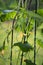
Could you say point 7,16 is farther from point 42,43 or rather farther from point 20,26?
point 42,43

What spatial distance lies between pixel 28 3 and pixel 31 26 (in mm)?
87

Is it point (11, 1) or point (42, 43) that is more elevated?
point (11, 1)

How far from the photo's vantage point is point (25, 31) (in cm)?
63

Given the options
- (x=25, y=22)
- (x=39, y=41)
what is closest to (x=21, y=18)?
(x=25, y=22)

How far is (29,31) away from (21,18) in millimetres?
55

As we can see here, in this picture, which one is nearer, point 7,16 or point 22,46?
point 22,46

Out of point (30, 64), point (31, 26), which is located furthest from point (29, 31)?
point (30, 64)

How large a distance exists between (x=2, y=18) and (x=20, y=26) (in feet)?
0.24

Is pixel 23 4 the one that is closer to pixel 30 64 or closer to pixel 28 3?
pixel 28 3

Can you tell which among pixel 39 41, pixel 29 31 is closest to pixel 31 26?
pixel 29 31

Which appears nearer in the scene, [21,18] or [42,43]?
[42,43]

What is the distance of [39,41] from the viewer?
563mm

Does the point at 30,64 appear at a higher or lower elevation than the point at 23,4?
lower

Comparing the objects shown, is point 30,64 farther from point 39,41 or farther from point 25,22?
point 25,22
